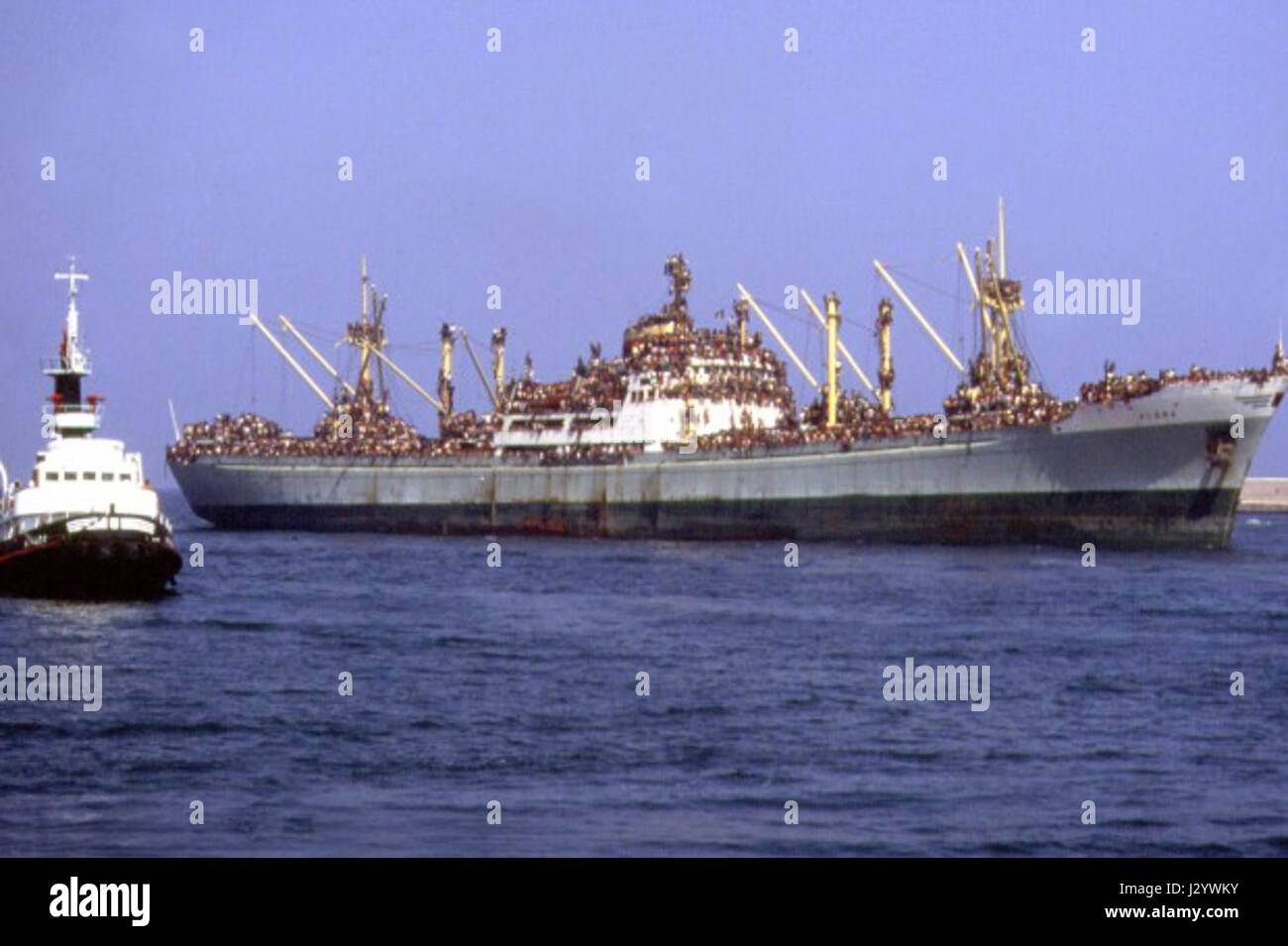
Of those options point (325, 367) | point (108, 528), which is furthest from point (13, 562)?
point (325, 367)

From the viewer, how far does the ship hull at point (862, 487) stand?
3287 inches

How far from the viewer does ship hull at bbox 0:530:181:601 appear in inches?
2037

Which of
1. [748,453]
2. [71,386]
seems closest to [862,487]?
[748,453]

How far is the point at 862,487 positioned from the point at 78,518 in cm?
5251

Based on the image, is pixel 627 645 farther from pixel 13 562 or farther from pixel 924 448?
pixel 924 448

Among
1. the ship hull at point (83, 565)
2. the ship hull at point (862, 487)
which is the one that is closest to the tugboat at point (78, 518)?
the ship hull at point (83, 565)

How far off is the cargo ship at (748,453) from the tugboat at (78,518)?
46464mm

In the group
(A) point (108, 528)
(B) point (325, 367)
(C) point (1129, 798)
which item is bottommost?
(C) point (1129, 798)

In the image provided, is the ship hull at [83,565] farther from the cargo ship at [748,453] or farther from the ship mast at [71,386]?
the cargo ship at [748,453]

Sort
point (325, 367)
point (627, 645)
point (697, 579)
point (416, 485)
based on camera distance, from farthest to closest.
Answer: point (325, 367), point (416, 485), point (697, 579), point (627, 645)

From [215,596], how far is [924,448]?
Result: 4438 centimetres

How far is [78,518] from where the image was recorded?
2057 inches
